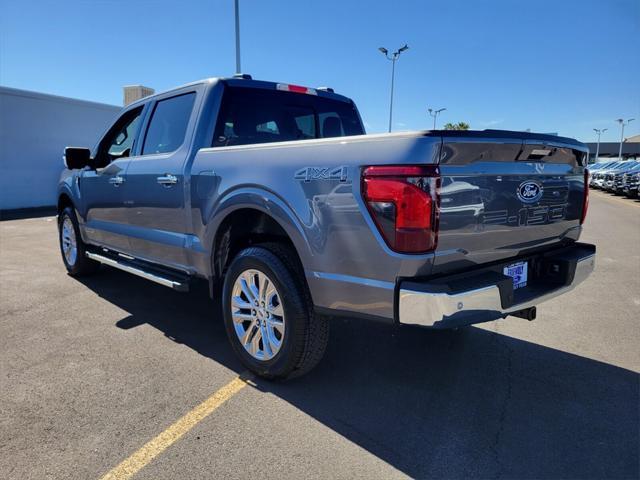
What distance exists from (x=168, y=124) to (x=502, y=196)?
2.90m

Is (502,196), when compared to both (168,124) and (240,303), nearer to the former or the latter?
(240,303)

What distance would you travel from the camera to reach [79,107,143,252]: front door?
4574mm

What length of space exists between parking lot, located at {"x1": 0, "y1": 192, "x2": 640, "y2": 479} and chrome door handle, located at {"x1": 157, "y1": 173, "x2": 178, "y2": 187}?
1306mm

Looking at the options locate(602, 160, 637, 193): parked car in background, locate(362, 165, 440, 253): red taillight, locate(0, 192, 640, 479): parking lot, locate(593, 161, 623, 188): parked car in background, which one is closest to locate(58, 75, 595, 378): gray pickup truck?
locate(362, 165, 440, 253): red taillight

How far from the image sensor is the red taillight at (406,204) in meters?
2.29

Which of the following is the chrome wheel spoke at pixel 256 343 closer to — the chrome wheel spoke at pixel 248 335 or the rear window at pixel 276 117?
the chrome wheel spoke at pixel 248 335

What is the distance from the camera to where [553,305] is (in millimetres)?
4949

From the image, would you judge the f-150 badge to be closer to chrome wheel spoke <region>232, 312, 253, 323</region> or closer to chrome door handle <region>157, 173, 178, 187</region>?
chrome wheel spoke <region>232, 312, 253, 323</region>

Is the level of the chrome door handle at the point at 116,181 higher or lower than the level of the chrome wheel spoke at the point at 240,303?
higher

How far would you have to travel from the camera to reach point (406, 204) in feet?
7.56

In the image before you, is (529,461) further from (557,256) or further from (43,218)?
(43,218)

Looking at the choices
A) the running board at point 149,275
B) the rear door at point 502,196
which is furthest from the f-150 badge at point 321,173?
the running board at point 149,275

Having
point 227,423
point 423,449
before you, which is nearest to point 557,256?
point 423,449

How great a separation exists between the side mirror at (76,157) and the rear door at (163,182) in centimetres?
96
